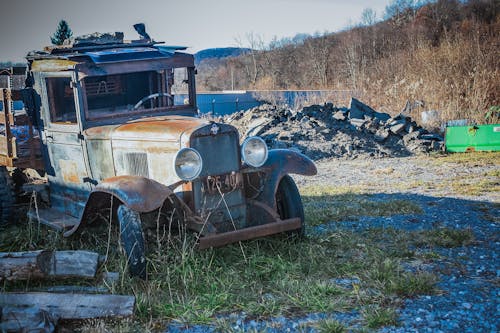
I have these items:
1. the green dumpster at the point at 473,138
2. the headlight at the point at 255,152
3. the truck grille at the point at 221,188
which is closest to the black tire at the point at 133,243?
the truck grille at the point at 221,188

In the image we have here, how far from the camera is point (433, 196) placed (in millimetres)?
7973

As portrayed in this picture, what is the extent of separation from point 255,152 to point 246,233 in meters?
0.86

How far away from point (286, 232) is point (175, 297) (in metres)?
1.60

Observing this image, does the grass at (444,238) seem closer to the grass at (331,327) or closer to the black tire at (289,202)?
the black tire at (289,202)

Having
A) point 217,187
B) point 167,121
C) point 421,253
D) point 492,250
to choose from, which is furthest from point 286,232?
point 492,250

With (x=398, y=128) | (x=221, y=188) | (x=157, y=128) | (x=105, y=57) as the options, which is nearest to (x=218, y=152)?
(x=221, y=188)

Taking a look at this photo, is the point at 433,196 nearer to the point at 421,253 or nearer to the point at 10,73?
the point at 421,253

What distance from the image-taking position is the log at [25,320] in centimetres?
352

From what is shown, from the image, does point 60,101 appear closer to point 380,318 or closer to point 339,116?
point 380,318

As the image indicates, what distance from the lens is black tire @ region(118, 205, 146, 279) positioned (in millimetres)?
4410

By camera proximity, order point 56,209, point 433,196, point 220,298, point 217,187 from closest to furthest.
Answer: point 220,298, point 217,187, point 56,209, point 433,196

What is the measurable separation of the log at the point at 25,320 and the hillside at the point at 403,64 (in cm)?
1227

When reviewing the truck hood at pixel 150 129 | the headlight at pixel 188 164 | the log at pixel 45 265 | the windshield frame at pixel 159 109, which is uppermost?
the windshield frame at pixel 159 109

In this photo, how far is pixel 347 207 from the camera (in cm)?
728
